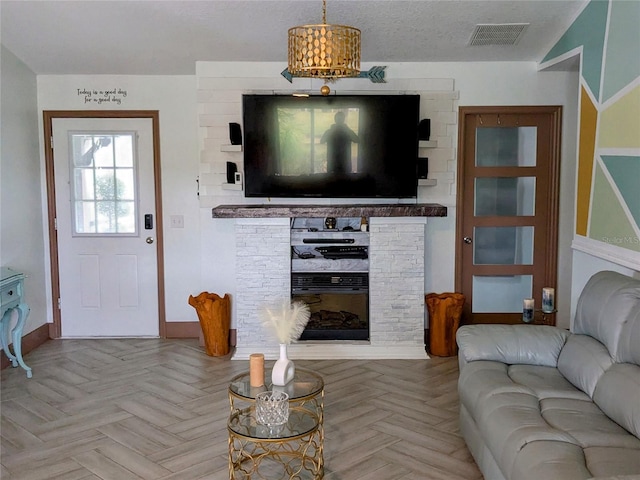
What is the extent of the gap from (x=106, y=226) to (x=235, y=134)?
4.97 ft

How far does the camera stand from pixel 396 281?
501 cm

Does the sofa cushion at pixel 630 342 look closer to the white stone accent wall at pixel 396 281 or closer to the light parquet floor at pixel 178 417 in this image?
the light parquet floor at pixel 178 417

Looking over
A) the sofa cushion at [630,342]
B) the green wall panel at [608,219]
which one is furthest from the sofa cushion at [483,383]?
the green wall panel at [608,219]

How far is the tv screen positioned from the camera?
4949 mm

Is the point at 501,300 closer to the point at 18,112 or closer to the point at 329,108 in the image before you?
the point at 329,108

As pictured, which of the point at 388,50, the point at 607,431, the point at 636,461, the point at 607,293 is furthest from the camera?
the point at 388,50

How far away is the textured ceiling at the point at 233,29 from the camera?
13.7 feet

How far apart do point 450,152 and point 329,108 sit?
1.10 m

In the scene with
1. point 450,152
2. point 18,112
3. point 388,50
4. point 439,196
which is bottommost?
point 439,196

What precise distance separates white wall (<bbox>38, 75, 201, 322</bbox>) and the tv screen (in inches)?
27.6

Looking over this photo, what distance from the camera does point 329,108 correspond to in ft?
16.3

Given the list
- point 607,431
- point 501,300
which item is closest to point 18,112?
point 501,300

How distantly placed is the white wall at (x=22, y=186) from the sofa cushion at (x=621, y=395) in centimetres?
426

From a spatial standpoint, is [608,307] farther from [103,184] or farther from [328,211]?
[103,184]
